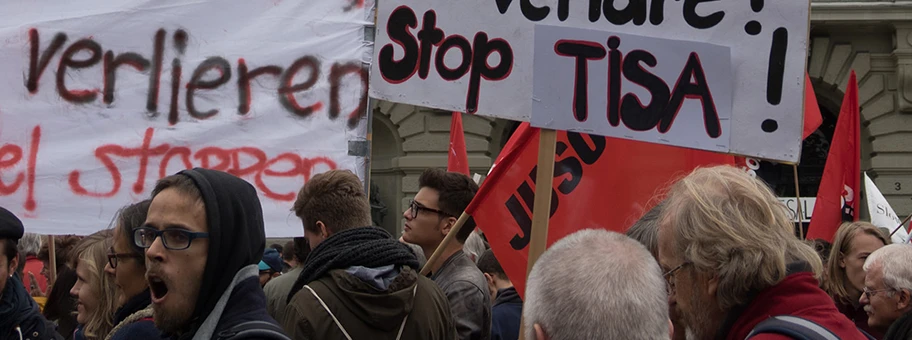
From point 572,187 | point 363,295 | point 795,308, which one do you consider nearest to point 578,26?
point 572,187

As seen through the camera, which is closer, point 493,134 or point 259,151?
point 259,151

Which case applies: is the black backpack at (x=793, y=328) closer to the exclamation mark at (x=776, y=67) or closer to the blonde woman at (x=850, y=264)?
the exclamation mark at (x=776, y=67)

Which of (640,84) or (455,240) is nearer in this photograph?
A: (640,84)

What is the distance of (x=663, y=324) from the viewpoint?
193cm

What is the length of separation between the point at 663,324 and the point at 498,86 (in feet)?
6.78

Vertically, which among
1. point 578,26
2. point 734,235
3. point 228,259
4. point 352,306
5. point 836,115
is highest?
point 836,115

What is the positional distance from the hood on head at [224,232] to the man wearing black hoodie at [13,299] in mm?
1607

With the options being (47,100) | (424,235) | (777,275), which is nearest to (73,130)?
(47,100)

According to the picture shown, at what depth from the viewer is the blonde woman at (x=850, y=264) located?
534cm

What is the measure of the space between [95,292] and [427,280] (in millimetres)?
1195

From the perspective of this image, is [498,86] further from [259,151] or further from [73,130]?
[73,130]

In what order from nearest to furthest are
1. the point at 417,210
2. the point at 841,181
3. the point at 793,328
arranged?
the point at 793,328
the point at 417,210
the point at 841,181

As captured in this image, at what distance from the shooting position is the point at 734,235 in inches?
96.9

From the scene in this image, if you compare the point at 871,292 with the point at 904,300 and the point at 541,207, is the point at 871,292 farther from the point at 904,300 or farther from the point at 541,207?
the point at 541,207
